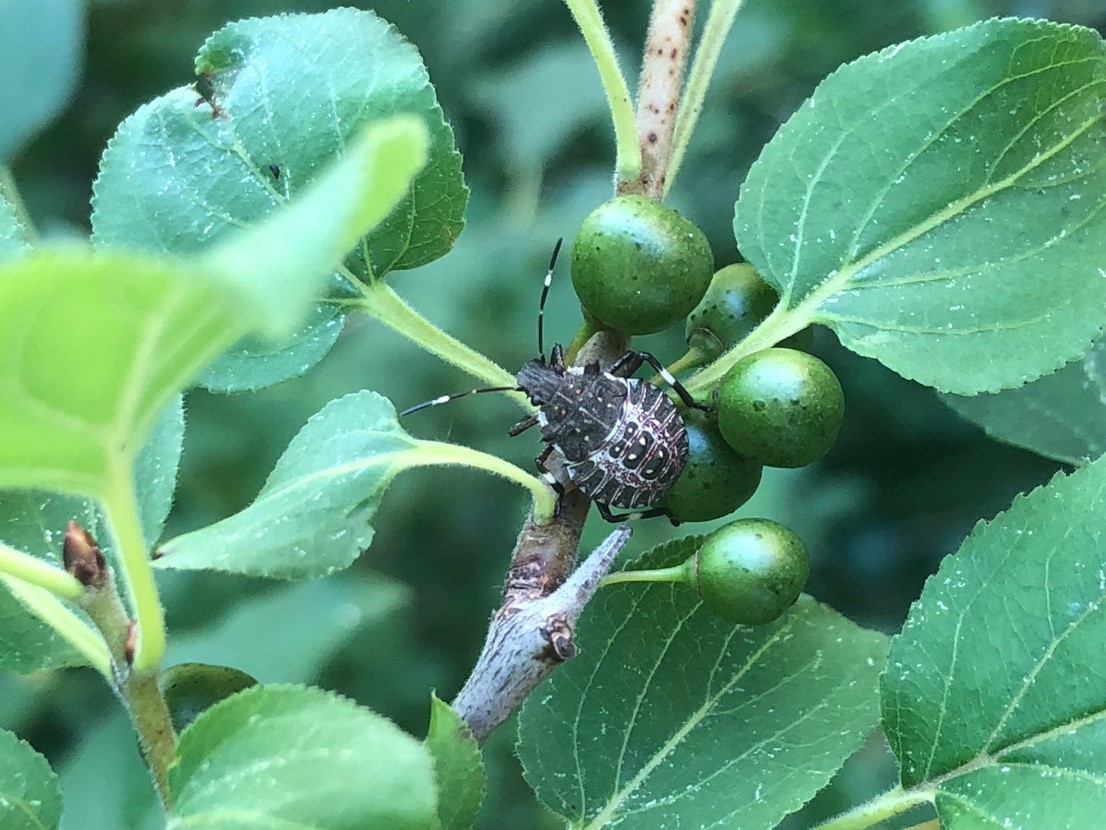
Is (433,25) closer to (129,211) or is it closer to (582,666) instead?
(129,211)

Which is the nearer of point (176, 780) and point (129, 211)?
point (176, 780)

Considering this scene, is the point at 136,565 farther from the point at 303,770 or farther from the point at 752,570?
the point at 752,570

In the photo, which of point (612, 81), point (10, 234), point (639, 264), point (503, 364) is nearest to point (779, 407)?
point (639, 264)

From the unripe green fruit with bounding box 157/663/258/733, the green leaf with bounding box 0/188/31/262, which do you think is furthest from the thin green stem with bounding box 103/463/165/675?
the green leaf with bounding box 0/188/31/262

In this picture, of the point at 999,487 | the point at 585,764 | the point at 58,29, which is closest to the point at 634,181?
the point at 585,764

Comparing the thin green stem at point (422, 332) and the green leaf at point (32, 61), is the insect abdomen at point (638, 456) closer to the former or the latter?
the thin green stem at point (422, 332)

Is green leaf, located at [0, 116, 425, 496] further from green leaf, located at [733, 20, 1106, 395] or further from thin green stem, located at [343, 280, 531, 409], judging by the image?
green leaf, located at [733, 20, 1106, 395]
